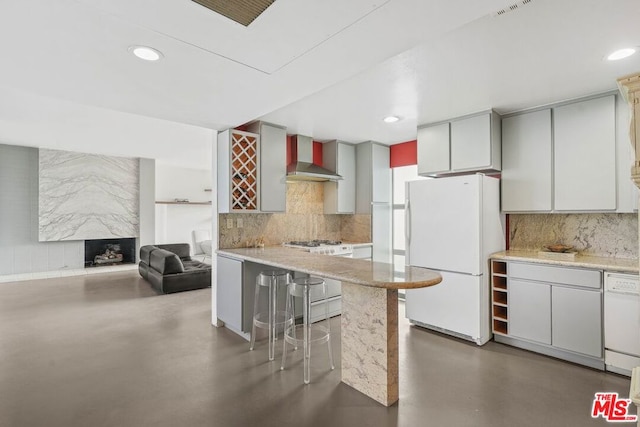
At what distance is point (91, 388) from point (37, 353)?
3.68 feet

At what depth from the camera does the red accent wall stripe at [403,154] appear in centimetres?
478

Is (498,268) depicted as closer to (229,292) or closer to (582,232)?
(582,232)

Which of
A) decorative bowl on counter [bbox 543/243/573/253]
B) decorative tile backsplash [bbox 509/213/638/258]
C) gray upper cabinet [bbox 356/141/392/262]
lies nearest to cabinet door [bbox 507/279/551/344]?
decorative bowl on counter [bbox 543/243/573/253]

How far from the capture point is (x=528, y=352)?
3037 mm

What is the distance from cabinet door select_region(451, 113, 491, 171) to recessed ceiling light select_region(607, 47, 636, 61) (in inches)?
44.2

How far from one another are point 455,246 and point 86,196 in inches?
300

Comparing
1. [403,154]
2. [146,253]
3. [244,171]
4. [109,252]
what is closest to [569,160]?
[403,154]

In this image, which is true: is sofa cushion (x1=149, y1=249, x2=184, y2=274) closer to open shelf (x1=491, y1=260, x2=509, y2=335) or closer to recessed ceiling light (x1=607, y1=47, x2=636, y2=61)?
open shelf (x1=491, y1=260, x2=509, y2=335)

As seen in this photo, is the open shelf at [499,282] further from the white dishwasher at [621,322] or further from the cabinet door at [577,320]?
the white dishwasher at [621,322]

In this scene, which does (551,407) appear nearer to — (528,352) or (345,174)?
(528,352)

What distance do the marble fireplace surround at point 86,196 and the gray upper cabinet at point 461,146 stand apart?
689 centimetres

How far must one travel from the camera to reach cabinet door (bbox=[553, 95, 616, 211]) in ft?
9.33

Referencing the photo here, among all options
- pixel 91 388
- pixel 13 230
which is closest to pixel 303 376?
pixel 91 388

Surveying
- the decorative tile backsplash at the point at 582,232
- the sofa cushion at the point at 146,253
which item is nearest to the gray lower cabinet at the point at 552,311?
the decorative tile backsplash at the point at 582,232
